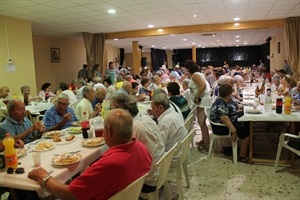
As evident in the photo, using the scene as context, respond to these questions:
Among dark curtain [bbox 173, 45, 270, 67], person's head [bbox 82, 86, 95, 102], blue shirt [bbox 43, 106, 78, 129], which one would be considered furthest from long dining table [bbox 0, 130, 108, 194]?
dark curtain [bbox 173, 45, 270, 67]

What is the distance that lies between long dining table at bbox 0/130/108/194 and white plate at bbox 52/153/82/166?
0.02 meters

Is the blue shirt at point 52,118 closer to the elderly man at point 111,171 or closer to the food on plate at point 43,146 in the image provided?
the food on plate at point 43,146

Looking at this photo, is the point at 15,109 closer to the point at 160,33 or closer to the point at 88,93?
the point at 88,93

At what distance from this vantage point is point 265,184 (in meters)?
3.02

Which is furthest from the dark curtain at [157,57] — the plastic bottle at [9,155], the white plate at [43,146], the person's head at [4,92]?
the plastic bottle at [9,155]

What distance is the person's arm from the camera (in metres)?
1.49

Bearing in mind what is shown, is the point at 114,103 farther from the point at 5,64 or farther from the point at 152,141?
the point at 5,64

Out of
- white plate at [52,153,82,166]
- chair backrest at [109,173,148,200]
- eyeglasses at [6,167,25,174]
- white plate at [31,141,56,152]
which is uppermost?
white plate at [31,141,56,152]

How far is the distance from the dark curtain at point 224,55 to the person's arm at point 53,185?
20225 millimetres

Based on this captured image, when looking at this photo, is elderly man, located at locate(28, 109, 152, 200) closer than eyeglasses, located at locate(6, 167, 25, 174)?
Yes

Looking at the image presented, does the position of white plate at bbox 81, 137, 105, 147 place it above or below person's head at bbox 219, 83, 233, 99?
below

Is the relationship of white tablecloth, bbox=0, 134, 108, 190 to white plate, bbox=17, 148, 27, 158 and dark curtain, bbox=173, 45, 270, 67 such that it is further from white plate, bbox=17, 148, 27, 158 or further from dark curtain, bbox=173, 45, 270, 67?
dark curtain, bbox=173, 45, 270, 67

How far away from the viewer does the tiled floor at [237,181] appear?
A: 281cm

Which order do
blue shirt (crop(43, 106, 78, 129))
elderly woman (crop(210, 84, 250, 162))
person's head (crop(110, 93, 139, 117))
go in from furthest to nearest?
elderly woman (crop(210, 84, 250, 162)), blue shirt (crop(43, 106, 78, 129)), person's head (crop(110, 93, 139, 117))
